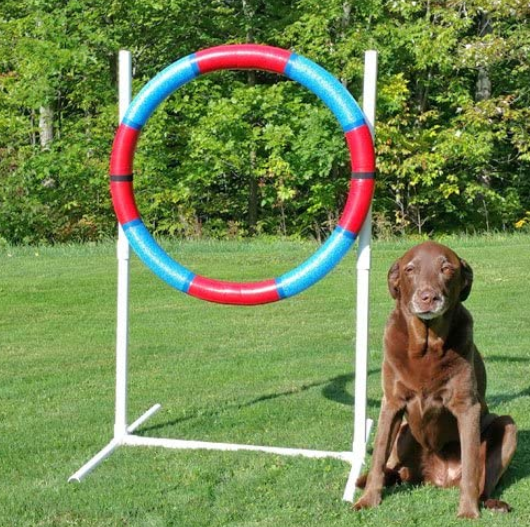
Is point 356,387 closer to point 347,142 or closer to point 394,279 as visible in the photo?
point 394,279

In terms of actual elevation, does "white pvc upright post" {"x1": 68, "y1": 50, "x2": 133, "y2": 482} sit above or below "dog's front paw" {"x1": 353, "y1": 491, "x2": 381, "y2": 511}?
above

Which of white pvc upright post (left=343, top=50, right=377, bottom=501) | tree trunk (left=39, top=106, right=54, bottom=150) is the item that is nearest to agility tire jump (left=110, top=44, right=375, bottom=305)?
white pvc upright post (left=343, top=50, right=377, bottom=501)

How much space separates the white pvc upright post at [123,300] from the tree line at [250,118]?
11.4 m

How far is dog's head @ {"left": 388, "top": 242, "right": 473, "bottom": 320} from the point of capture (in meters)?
4.20

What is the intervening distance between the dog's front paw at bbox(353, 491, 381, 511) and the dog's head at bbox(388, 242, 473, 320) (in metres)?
0.93

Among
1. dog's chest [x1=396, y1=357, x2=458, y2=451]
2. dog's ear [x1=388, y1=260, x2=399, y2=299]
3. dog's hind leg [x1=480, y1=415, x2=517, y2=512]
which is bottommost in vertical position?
dog's hind leg [x1=480, y1=415, x2=517, y2=512]

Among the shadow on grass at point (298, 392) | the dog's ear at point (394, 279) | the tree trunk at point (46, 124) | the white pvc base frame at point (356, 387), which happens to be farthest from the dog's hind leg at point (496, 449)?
the tree trunk at point (46, 124)

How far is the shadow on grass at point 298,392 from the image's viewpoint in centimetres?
622

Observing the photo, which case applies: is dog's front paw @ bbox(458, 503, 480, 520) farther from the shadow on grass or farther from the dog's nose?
the shadow on grass

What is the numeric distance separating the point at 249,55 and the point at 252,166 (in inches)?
494

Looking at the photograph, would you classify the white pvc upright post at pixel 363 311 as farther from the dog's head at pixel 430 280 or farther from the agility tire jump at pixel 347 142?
the dog's head at pixel 430 280

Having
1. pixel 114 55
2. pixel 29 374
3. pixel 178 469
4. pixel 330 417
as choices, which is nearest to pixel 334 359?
pixel 330 417

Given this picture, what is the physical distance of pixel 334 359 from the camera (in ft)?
27.2

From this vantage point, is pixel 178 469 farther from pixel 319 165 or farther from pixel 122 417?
pixel 319 165
